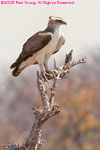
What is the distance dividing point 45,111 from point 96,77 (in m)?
62.3

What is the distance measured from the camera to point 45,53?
48.1ft

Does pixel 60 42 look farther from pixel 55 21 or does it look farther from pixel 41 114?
Result: pixel 41 114

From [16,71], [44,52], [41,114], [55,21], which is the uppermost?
[55,21]

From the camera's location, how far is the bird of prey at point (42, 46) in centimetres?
1449

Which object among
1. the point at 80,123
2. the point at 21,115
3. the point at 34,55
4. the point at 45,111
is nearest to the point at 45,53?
the point at 34,55

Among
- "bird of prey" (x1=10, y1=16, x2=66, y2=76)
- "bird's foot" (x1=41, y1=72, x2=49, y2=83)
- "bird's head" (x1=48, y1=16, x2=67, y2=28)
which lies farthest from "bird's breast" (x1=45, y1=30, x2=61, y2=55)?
"bird's foot" (x1=41, y1=72, x2=49, y2=83)

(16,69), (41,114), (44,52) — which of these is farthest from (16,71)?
(41,114)

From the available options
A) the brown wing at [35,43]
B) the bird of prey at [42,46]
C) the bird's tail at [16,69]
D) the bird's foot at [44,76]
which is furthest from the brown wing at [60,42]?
the bird's foot at [44,76]

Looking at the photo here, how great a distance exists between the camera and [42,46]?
1458 centimetres

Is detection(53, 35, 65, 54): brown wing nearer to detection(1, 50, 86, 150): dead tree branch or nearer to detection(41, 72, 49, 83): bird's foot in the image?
detection(41, 72, 49, 83): bird's foot

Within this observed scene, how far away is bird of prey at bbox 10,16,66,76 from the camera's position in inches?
571

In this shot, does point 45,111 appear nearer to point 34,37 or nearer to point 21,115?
point 34,37

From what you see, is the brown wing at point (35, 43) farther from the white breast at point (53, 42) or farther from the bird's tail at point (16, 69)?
the bird's tail at point (16, 69)

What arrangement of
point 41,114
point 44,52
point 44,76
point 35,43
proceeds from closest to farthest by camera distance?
1. point 41,114
2. point 44,76
3. point 35,43
4. point 44,52
